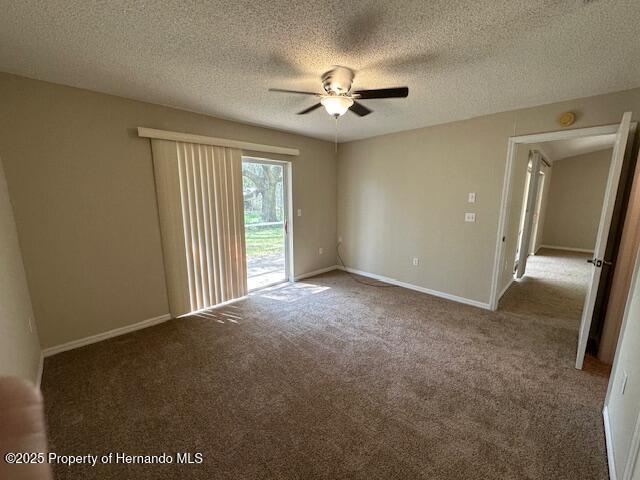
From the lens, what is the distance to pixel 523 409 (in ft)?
5.70

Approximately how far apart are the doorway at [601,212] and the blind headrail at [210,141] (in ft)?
9.29

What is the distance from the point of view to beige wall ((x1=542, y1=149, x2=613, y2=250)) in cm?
640

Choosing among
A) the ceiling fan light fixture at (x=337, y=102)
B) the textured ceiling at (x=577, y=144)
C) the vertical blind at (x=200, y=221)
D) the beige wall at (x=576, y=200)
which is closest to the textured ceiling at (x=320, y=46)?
the ceiling fan light fixture at (x=337, y=102)

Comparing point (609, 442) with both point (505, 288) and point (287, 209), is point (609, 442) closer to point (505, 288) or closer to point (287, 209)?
point (505, 288)

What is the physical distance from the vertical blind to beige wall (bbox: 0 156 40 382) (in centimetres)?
105

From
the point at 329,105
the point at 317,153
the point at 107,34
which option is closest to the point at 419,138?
the point at 317,153

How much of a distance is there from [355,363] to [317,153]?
3333mm

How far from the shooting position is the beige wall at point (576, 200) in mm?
6402

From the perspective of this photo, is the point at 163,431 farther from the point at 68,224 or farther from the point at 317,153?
the point at 317,153

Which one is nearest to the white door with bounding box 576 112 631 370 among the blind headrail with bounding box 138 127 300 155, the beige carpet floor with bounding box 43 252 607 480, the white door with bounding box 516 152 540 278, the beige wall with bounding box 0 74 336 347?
the beige carpet floor with bounding box 43 252 607 480

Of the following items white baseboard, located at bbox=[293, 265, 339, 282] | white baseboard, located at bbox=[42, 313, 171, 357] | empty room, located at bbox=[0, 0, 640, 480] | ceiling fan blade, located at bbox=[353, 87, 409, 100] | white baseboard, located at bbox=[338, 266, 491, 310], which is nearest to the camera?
empty room, located at bbox=[0, 0, 640, 480]

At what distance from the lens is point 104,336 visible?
2561mm

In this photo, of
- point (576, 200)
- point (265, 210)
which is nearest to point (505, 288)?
point (265, 210)

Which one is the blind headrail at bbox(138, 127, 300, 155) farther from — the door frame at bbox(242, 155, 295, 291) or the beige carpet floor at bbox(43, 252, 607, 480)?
the beige carpet floor at bbox(43, 252, 607, 480)
